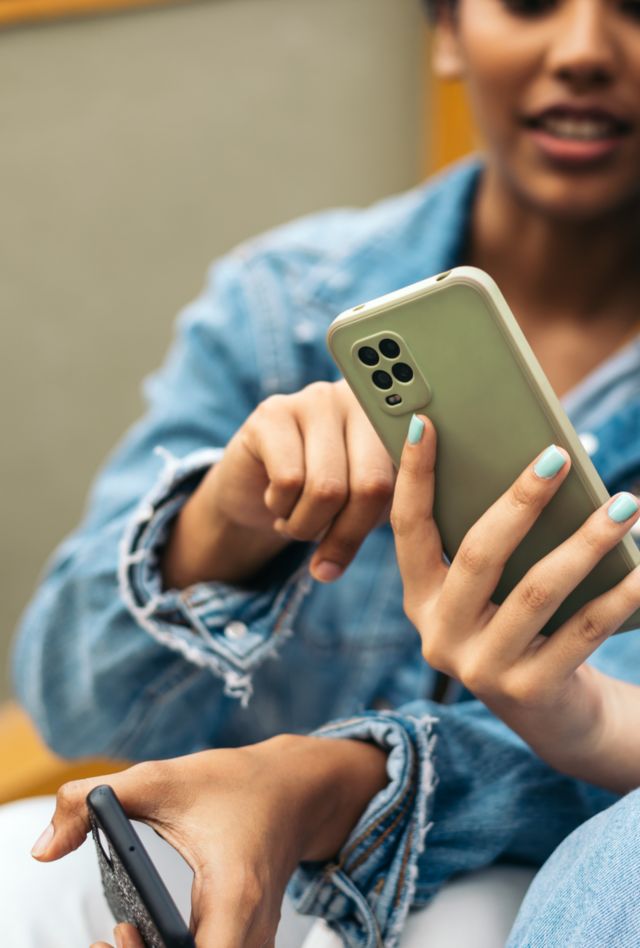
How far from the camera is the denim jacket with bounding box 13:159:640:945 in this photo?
0.55 m

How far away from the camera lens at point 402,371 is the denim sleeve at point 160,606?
17cm

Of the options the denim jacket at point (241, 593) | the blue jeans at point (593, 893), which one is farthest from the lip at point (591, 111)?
the blue jeans at point (593, 893)

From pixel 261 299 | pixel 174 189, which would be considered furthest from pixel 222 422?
pixel 174 189

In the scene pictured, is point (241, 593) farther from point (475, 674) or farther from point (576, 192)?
point (576, 192)

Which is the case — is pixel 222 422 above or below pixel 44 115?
below

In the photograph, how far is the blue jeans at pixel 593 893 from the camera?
0.38 metres

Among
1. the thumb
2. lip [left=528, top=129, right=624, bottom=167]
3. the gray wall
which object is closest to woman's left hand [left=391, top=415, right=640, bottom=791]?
the thumb

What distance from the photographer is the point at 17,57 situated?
Answer: 101cm

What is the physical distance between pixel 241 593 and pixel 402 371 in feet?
0.64

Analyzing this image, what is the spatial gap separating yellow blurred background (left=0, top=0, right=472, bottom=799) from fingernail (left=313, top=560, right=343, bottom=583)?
679mm

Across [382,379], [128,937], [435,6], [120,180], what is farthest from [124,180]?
[128,937]

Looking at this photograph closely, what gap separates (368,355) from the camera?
399 millimetres

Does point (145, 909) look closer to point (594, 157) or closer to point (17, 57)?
point (594, 157)

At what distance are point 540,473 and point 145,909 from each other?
0.64 feet
